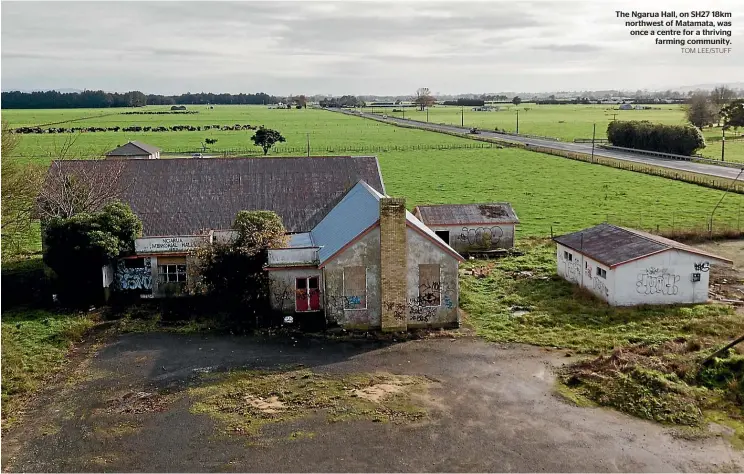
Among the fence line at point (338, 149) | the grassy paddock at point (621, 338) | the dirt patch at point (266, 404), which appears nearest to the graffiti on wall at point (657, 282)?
the grassy paddock at point (621, 338)

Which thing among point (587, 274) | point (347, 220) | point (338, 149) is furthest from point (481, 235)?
point (338, 149)

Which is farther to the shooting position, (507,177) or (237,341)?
(507,177)

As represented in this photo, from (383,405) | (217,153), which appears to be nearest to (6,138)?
(383,405)

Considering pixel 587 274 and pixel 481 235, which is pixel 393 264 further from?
pixel 481 235

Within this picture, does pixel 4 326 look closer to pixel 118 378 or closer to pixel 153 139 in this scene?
pixel 118 378

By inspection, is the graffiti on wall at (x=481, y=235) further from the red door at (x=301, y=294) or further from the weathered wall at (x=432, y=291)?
the red door at (x=301, y=294)

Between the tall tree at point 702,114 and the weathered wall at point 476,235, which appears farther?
the tall tree at point 702,114

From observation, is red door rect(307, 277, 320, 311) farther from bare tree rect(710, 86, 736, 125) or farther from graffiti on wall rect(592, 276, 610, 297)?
bare tree rect(710, 86, 736, 125)
